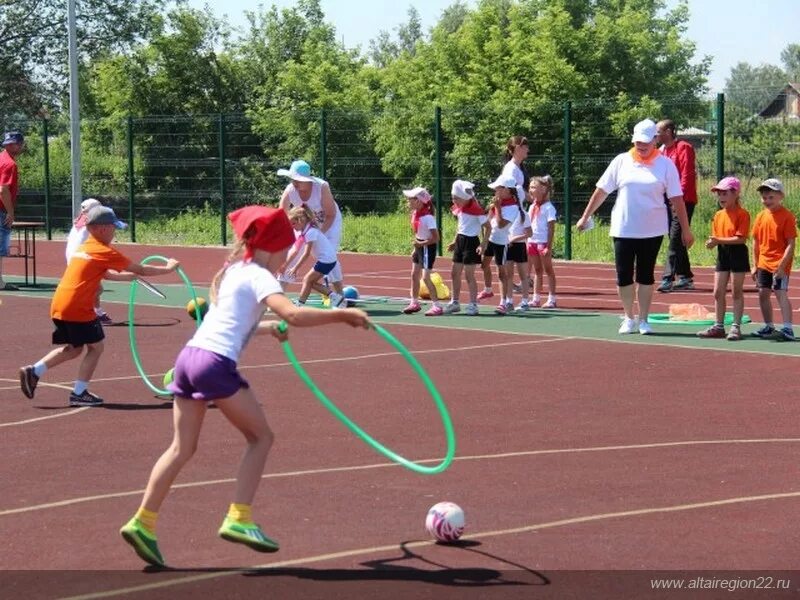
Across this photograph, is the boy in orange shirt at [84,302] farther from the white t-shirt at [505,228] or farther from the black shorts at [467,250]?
the white t-shirt at [505,228]

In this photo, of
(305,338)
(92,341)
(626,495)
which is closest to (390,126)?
(305,338)

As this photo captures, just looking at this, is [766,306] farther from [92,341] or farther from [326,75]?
[326,75]

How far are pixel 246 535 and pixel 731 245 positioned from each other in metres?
9.22

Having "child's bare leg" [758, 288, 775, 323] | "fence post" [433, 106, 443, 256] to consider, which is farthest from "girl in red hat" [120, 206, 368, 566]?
"fence post" [433, 106, 443, 256]

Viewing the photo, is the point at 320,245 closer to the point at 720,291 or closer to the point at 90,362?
the point at 720,291

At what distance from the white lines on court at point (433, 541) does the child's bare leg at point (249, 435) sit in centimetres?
36

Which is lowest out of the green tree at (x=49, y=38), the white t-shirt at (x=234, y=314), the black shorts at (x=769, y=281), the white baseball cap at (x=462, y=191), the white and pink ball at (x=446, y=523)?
the white and pink ball at (x=446, y=523)

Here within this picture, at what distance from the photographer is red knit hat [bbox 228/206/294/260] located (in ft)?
22.7

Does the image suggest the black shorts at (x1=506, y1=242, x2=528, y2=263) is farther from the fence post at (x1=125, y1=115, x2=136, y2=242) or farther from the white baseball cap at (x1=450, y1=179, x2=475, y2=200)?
the fence post at (x1=125, y1=115, x2=136, y2=242)

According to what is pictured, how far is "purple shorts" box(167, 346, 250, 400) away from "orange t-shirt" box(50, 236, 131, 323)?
4703 mm

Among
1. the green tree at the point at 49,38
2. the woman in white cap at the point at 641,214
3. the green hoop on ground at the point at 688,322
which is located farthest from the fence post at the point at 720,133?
the green tree at the point at 49,38

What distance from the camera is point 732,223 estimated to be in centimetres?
1473

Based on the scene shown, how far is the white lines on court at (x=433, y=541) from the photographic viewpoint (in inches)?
250

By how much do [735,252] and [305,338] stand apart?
4.53m
